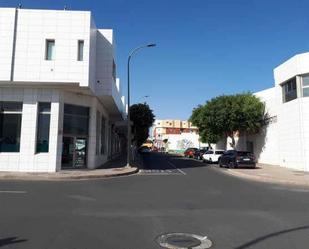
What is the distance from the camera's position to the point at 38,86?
24.1 metres

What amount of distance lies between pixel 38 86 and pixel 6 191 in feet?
37.4

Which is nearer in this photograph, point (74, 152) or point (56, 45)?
point (56, 45)

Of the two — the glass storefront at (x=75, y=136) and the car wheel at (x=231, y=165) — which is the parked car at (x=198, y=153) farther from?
the glass storefront at (x=75, y=136)

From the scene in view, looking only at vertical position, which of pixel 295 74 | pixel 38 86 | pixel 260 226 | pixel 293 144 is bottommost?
pixel 260 226

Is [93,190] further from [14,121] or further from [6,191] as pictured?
[14,121]

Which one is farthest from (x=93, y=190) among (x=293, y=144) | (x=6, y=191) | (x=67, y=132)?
(x=293, y=144)

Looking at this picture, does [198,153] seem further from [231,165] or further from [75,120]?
[75,120]

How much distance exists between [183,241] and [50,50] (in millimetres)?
19698

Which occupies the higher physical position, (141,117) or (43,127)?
(141,117)

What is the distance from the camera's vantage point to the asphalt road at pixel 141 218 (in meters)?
7.29

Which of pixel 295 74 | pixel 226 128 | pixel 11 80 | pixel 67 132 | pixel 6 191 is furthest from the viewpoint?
pixel 226 128

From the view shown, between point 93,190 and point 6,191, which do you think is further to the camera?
point 93,190

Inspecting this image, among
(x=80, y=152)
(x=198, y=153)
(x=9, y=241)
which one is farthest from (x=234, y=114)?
(x=9, y=241)

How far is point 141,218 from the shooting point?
955cm
